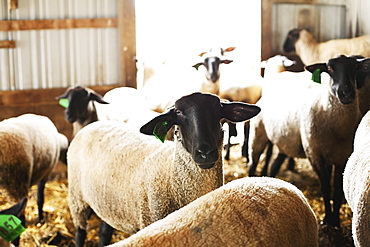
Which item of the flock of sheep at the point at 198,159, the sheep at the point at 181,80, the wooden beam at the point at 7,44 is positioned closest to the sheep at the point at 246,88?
the sheep at the point at 181,80

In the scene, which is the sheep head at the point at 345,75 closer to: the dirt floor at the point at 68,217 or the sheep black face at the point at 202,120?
the dirt floor at the point at 68,217

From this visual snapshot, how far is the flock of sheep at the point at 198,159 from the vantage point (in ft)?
7.70

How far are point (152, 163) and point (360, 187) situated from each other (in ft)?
4.50

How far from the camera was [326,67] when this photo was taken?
208 inches

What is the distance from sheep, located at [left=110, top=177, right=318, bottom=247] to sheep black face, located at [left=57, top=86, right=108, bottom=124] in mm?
4038

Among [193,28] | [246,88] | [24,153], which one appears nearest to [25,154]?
[24,153]

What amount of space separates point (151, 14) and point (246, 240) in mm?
10870

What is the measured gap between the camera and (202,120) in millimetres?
3066

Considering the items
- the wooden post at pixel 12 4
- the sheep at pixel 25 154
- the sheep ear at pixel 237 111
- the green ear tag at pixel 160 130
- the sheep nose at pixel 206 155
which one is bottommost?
the sheep at pixel 25 154

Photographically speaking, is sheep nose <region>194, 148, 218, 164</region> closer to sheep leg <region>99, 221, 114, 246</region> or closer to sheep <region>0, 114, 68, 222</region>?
sheep leg <region>99, 221, 114, 246</region>

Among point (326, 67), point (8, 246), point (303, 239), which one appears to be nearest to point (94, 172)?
point (8, 246)

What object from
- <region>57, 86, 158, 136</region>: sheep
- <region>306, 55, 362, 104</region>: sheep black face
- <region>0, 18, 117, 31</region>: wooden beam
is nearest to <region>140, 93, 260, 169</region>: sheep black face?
<region>306, 55, 362, 104</region>: sheep black face

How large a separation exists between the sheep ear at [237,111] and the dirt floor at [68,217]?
2104mm

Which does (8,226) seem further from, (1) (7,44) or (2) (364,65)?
(1) (7,44)
